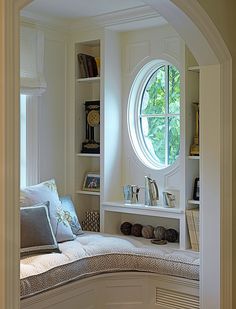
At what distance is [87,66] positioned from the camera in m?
4.46

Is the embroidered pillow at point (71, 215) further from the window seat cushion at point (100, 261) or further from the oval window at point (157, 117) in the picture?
the oval window at point (157, 117)

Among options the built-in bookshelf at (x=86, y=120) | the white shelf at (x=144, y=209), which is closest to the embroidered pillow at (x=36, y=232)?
the white shelf at (x=144, y=209)

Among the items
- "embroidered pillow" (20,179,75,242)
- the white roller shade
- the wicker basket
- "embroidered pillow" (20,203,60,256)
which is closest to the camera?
"embroidered pillow" (20,203,60,256)

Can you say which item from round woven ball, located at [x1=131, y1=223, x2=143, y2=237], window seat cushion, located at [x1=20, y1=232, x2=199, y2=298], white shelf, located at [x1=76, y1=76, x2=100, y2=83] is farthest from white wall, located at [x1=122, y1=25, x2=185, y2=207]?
window seat cushion, located at [x1=20, y1=232, x2=199, y2=298]

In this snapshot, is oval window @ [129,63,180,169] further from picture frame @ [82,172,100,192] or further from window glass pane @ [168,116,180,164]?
picture frame @ [82,172,100,192]

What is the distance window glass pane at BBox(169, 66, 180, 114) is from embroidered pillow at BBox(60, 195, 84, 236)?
121cm

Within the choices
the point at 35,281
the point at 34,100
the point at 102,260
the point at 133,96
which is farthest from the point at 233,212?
the point at 34,100

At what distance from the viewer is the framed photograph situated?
14.6 ft

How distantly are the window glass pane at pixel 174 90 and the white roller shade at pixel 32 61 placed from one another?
111 centimetres

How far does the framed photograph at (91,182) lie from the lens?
14.6 feet

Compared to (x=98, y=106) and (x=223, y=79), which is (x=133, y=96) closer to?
(x=98, y=106)

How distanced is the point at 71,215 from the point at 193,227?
1.04 metres

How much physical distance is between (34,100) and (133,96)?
90cm

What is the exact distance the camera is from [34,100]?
418cm
